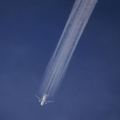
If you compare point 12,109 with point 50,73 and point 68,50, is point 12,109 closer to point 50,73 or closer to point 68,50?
point 50,73

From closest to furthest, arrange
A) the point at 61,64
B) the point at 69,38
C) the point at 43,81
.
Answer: the point at 69,38, the point at 61,64, the point at 43,81

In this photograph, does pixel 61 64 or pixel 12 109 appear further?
pixel 12 109

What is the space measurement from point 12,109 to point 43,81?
39.6ft

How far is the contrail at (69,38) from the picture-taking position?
30453mm

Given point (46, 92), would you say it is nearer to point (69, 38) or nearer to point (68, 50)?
point (68, 50)

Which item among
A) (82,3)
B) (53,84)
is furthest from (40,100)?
(82,3)

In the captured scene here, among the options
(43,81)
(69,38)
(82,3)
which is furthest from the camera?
(43,81)

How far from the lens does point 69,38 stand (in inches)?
1294

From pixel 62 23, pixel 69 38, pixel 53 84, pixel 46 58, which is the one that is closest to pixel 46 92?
pixel 53 84

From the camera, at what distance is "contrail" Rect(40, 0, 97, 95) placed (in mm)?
30453

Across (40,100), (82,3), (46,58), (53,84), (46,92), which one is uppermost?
(82,3)

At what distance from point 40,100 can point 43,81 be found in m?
5.27

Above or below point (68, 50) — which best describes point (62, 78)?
below

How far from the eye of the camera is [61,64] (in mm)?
36156
